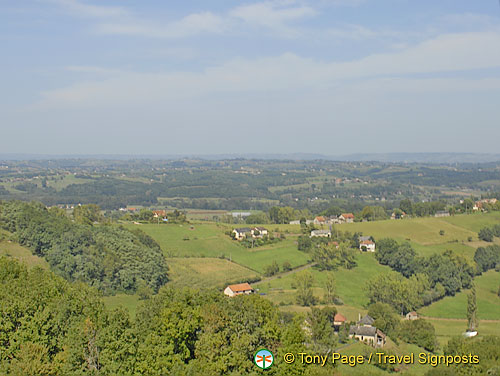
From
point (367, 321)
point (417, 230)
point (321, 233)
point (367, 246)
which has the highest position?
point (417, 230)

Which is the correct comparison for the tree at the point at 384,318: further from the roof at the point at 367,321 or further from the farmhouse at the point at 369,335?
the farmhouse at the point at 369,335

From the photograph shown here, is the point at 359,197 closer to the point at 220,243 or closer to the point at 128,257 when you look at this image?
the point at 220,243

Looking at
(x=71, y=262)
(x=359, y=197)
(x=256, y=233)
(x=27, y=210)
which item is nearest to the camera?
(x=71, y=262)

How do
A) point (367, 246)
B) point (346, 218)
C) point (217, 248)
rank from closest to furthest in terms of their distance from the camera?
1. point (217, 248)
2. point (367, 246)
3. point (346, 218)

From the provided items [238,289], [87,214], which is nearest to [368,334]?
[238,289]

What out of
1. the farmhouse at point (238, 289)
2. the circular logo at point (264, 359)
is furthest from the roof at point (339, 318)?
the circular logo at point (264, 359)

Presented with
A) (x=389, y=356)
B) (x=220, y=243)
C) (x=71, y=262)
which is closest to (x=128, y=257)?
(x=71, y=262)

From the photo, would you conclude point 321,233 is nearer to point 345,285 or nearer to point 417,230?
point 417,230

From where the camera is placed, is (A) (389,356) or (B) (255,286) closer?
(A) (389,356)
